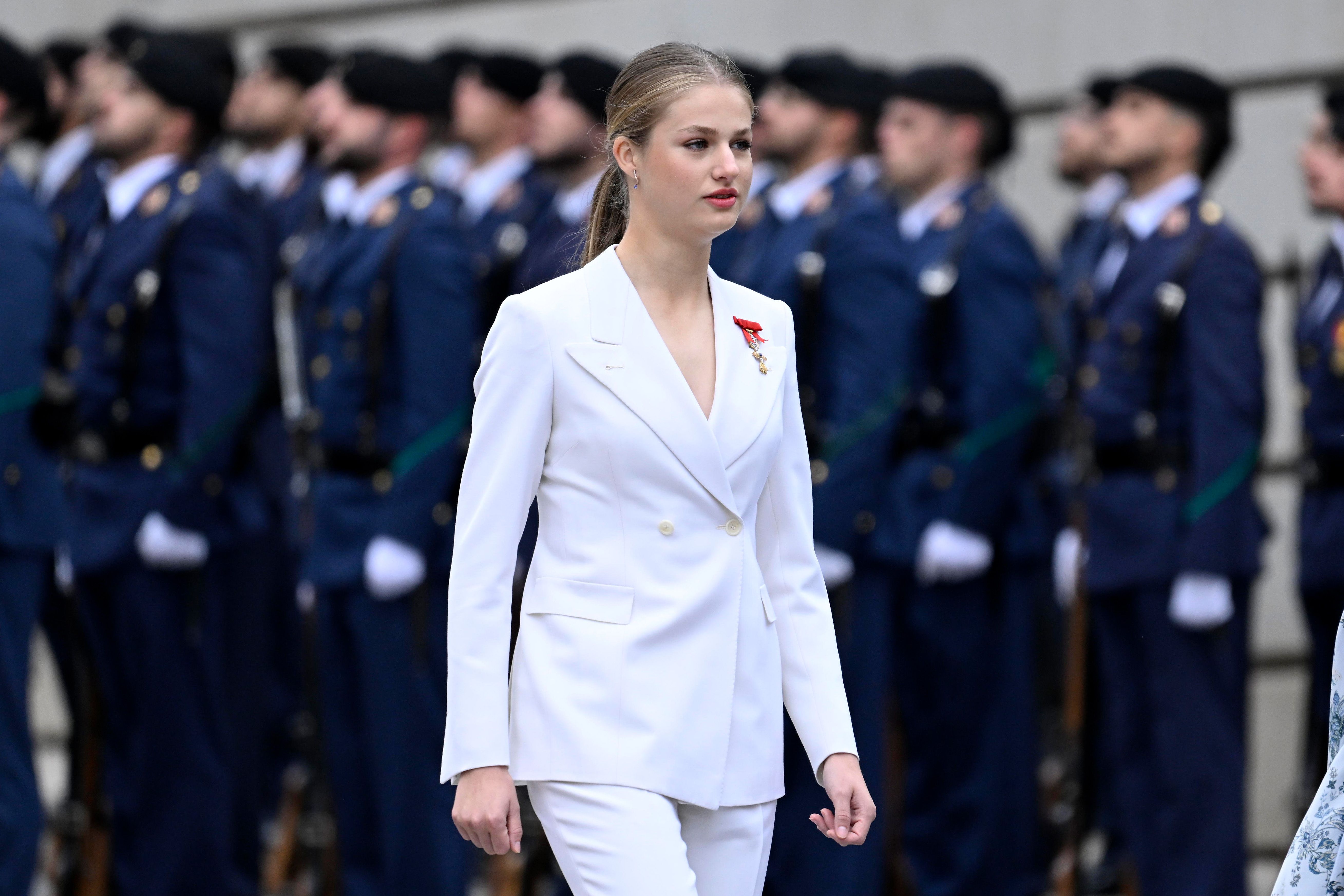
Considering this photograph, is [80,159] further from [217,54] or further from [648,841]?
[648,841]

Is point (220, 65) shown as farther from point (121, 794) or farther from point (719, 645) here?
point (719, 645)

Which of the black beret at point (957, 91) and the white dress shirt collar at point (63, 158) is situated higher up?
the black beret at point (957, 91)

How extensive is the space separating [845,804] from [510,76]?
4.60 m

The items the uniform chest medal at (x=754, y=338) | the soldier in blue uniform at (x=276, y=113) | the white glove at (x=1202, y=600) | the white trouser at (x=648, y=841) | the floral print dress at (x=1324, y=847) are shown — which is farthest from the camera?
the soldier in blue uniform at (x=276, y=113)

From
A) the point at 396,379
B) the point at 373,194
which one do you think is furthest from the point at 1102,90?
the point at 396,379

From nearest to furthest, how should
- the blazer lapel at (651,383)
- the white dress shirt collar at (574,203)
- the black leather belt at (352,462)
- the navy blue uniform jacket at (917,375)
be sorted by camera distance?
A: the blazer lapel at (651,383)
the navy blue uniform jacket at (917,375)
the black leather belt at (352,462)
the white dress shirt collar at (574,203)

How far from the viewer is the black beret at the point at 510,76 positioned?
23.6 feet

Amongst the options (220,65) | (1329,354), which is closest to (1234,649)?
(1329,354)

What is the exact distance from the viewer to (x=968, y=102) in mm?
6633

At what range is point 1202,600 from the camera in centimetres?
530

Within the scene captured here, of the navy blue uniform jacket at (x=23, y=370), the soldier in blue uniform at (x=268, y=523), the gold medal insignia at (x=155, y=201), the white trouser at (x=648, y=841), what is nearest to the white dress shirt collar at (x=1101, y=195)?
the soldier in blue uniform at (x=268, y=523)

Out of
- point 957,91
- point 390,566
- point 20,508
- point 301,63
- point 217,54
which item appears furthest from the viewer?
point 301,63

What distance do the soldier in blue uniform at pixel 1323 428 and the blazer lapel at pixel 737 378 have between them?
106 inches

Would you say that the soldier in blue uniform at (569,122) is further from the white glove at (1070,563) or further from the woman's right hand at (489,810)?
the woman's right hand at (489,810)
